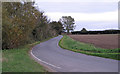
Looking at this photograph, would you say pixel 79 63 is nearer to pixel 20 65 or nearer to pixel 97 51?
pixel 20 65

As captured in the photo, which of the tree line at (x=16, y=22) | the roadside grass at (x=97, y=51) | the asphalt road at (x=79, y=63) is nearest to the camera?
the asphalt road at (x=79, y=63)

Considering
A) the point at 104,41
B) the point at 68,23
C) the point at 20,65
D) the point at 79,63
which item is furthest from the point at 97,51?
the point at 68,23

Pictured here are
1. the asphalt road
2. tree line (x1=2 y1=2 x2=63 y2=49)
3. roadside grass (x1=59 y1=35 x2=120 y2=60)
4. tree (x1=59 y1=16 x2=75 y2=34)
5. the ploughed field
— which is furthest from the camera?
tree (x1=59 y1=16 x2=75 y2=34)

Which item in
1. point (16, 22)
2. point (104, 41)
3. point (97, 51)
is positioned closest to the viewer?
point (97, 51)

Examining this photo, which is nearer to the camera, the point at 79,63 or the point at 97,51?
the point at 79,63

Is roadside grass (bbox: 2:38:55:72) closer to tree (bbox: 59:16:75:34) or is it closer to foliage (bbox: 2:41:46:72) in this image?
foliage (bbox: 2:41:46:72)

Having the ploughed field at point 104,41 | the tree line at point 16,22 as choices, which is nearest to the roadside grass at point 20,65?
the tree line at point 16,22

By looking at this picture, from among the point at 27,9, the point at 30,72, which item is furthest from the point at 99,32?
the point at 30,72

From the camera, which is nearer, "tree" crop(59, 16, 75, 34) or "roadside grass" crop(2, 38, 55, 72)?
"roadside grass" crop(2, 38, 55, 72)

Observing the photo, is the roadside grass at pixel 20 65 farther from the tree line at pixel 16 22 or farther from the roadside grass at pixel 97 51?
the tree line at pixel 16 22

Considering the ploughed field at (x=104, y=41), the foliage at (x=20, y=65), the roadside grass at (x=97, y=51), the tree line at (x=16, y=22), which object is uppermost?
the tree line at (x=16, y=22)

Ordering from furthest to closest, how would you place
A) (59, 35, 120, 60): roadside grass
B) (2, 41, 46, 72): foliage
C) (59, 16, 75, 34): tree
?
1. (59, 16, 75, 34): tree
2. (59, 35, 120, 60): roadside grass
3. (2, 41, 46, 72): foliage

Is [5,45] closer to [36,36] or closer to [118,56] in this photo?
[118,56]

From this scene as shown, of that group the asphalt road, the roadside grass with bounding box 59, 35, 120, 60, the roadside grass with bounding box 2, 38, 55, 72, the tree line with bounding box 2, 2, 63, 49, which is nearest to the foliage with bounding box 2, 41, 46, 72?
the roadside grass with bounding box 2, 38, 55, 72
